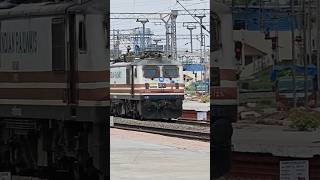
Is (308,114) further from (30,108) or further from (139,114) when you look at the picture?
(139,114)

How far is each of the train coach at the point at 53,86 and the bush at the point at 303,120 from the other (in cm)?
126

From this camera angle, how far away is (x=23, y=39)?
443 cm

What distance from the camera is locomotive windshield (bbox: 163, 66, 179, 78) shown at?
20719 mm

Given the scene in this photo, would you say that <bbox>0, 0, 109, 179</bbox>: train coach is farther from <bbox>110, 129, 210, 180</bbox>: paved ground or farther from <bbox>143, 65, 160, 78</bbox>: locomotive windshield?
<bbox>143, 65, 160, 78</bbox>: locomotive windshield

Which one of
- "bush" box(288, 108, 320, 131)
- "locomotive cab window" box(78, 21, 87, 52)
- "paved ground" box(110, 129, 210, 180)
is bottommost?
"paved ground" box(110, 129, 210, 180)

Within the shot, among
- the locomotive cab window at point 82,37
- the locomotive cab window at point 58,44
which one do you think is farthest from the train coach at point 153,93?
the locomotive cab window at point 82,37

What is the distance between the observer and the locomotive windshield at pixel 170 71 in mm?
20719

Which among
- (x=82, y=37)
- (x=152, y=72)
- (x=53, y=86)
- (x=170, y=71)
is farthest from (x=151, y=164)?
(x=170, y=71)

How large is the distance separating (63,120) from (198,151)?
20.9 feet

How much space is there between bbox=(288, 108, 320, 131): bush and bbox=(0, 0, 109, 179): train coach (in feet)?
4.14

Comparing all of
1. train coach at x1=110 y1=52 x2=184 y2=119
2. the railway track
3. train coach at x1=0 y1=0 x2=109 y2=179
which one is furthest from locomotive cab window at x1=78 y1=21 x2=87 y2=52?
train coach at x1=110 y1=52 x2=184 y2=119

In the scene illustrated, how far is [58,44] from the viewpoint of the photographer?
4.23 meters

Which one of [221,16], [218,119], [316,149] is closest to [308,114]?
[316,149]

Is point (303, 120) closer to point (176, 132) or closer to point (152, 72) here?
point (176, 132)
